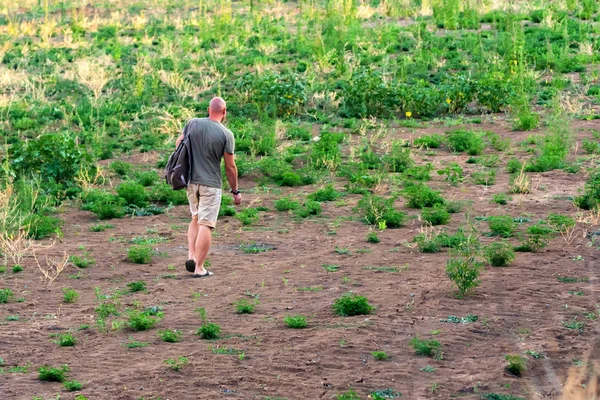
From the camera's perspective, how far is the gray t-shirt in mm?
10609

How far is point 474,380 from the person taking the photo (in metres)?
7.29

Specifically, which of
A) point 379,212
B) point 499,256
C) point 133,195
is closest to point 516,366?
point 499,256

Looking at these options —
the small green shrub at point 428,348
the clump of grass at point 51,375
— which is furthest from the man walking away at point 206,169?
the small green shrub at point 428,348

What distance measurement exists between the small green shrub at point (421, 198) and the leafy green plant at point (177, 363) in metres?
5.81

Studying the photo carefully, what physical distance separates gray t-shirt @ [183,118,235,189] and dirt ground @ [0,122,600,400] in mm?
1021

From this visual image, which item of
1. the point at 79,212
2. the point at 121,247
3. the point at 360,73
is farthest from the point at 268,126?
the point at 121,247

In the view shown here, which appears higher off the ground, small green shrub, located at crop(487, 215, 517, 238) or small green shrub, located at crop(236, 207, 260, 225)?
small green shrub, located at crop(487, 215, 517, 238)

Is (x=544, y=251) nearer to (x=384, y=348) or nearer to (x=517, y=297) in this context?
(x=517, y=297)

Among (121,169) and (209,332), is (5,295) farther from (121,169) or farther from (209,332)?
(121,169)

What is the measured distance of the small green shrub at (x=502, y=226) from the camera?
11709mm

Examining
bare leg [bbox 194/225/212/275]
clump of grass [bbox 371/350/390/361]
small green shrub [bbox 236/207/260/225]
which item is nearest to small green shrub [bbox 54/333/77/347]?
bare leg [bbox 194/225/212/275]

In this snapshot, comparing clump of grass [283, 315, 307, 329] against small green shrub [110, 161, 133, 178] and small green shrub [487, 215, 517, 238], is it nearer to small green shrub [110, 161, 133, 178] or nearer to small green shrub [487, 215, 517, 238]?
small green shrub [487, 215, 517, 238]

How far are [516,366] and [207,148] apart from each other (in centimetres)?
445

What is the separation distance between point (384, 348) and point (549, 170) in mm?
7586
